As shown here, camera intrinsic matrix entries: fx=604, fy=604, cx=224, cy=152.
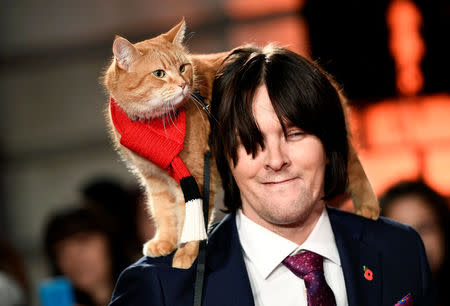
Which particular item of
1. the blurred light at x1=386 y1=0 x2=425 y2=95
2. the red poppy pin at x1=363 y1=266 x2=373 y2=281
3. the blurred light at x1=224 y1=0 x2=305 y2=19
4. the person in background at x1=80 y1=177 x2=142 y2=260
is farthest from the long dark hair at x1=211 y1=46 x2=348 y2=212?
the blurred light at x1=224 y1=0 x2=305 y2=19

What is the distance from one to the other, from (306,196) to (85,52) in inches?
137

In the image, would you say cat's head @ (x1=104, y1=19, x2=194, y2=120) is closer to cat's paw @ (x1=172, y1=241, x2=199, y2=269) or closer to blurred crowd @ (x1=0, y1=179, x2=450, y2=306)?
cat's paw @ (x1=172, y1=241, x2=199, y2=269)

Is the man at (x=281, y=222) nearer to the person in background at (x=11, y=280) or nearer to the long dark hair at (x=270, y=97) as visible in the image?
the long dark hair at (x=270, y=97)

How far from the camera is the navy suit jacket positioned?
1484mm

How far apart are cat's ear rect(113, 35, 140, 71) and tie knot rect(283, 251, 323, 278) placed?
0.68 meters

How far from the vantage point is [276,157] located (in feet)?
5.08

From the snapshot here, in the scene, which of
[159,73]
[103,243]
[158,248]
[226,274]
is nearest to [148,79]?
[159,73]

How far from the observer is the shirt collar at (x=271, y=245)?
5.40 feet

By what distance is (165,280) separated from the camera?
4.89 ft

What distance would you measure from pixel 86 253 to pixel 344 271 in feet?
5.42

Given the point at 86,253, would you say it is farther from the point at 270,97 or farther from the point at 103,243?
the point at 270,97

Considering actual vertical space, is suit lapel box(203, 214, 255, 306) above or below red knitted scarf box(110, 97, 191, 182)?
below

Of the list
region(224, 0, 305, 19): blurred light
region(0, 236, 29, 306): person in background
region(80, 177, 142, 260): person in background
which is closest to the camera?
region(0, 236, 29, 306): person in background

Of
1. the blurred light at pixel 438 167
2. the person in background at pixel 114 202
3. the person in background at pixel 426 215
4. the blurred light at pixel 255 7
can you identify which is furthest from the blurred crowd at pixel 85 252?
the blurred light at pixel 438 167
